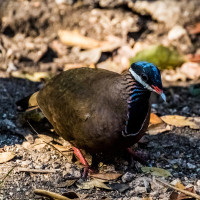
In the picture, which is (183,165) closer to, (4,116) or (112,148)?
(112,148)

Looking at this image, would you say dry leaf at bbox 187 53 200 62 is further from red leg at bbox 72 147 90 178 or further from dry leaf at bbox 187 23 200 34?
red leg at bbox 72 147 90 178

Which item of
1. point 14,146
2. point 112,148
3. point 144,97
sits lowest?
point 14,146

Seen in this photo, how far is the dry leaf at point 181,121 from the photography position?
4.75 metres

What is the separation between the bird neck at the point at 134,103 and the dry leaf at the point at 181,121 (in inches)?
44.1

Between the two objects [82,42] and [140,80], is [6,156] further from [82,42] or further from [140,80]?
[82,42]

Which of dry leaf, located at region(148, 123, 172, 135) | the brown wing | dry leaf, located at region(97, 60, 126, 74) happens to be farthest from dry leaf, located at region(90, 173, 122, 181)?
dry leaf, located at region(97, 60, 126, 74)

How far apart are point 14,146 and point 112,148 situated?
3.54 feet

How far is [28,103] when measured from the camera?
4.60 meters

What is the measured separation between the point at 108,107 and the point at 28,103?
4.15 feet

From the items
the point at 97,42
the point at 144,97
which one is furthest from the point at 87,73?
the point at 97,42

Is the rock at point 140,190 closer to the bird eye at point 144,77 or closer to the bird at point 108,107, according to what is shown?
the bird at point 108,107

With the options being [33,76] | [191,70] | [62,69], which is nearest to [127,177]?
[33,76]

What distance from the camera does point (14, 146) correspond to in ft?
14.0

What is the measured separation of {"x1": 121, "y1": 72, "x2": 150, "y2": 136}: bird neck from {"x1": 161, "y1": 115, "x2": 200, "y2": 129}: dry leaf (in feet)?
3.68
